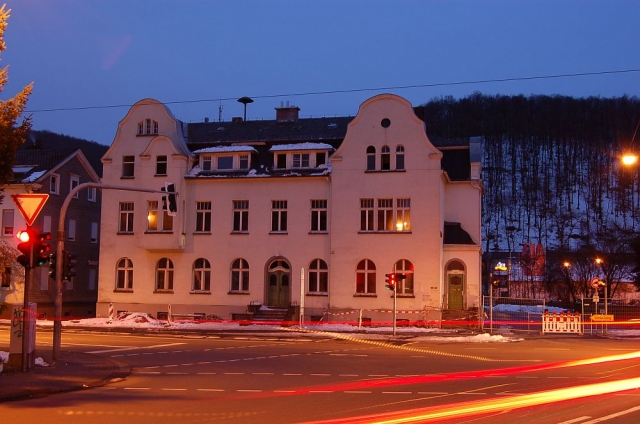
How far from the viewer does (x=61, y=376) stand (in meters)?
16.7

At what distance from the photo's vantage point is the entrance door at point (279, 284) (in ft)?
136

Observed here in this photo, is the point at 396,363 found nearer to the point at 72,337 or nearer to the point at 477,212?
the point at 72,337

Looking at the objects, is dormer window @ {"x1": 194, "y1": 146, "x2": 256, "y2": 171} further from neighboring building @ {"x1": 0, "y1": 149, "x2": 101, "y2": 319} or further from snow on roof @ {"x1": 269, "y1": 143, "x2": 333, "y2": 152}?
neighboring building @ {"x1": 0, "y1": 149, "x2": 101, "y2": 319}

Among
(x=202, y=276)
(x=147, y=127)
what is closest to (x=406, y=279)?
(x=202, y=276)

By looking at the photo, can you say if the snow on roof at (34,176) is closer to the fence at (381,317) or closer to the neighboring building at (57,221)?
the neighboring building at (57,221)

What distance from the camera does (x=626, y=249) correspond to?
7400 cm

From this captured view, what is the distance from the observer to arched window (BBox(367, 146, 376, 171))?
40500mm

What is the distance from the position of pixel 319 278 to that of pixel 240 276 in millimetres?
4881

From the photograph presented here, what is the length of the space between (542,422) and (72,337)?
23.7 meters

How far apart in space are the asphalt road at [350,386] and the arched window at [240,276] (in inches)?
598

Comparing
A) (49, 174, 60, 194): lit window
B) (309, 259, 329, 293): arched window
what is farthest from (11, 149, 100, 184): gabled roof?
(309, 259, 329, 293): arched window

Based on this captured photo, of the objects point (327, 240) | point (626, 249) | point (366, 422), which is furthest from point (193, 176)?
point (626, 249)

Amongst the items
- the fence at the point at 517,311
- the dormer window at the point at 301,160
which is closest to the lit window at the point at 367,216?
the dormer window at the point at 301,160

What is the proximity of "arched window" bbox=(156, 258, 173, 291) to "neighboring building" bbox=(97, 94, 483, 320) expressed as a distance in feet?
0.21
